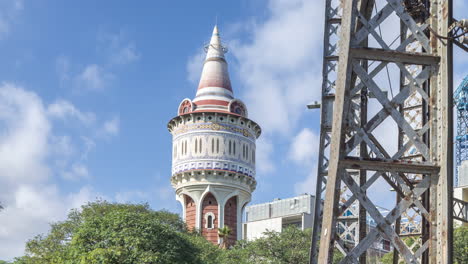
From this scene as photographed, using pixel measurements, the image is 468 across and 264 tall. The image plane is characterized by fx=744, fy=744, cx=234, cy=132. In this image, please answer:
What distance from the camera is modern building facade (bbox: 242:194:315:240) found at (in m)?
83.9

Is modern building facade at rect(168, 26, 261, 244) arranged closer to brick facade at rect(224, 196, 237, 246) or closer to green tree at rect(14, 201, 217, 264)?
brick facade at rect(224, 196, 237, 246)

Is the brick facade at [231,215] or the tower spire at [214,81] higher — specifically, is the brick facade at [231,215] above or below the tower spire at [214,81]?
below

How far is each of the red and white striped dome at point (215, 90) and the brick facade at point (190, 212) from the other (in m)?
8.81

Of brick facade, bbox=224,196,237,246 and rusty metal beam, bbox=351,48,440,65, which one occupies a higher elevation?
brick facade, bbox=224,196,237,246

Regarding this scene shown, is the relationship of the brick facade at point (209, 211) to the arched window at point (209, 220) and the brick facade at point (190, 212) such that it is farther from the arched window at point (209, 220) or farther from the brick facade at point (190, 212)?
the brick facade at point (190, 212)

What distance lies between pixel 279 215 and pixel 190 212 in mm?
16414

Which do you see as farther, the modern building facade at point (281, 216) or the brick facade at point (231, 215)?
the modern building facade at point (281, 216)

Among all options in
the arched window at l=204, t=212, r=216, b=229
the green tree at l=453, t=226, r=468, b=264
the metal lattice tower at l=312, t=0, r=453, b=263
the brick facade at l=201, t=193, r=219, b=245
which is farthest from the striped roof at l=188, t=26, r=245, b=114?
the metal lattice tower at l=312, t=0, r=453, b=263

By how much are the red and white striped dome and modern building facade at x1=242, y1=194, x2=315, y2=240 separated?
15.9 m

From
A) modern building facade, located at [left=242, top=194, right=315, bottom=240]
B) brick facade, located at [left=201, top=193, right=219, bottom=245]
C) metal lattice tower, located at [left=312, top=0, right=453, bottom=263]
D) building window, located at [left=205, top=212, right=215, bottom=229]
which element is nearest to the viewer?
metal lattice tower, located at [left=312, top=0, right=453, bottom=263]

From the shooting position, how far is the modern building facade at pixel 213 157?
71000 millimetres

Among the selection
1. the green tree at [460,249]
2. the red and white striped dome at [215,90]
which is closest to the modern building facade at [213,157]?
the red and white striped dome at [215,90]

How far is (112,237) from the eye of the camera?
33.3 meters

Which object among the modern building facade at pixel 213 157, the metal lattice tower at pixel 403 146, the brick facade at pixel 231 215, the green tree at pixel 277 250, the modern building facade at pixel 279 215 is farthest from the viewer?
the modern building facade at pixel 279 215
